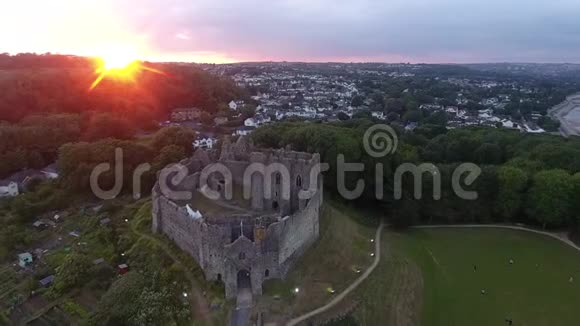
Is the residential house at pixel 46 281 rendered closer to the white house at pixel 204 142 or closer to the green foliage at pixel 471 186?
the green foliage at pixel 471 186

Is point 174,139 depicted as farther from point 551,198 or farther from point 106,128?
point 551,198

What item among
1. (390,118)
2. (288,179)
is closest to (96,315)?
(288,179)

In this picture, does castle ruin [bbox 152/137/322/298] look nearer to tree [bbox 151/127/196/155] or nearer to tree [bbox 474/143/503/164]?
tree [bbox 151/127/196/155]

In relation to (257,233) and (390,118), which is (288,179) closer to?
(257,233)

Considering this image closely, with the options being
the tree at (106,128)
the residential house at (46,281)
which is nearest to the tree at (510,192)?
the residential house at (46,281)

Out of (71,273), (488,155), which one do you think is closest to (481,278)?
(488,155)

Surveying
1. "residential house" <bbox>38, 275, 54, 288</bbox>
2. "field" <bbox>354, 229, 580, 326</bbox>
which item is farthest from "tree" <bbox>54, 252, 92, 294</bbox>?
"field" <bbox>354, 229, 580, 326</bbox>

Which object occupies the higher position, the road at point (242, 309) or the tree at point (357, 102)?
the tree at point (357, 102)

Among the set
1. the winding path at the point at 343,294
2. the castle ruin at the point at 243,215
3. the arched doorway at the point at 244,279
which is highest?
the castle ruin at the point at 243,215
